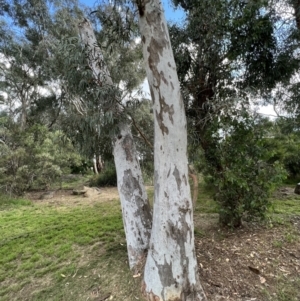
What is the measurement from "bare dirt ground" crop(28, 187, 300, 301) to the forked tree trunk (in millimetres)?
351

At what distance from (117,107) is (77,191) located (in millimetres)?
6184

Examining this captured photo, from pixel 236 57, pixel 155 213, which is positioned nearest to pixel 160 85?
pixel 155 213

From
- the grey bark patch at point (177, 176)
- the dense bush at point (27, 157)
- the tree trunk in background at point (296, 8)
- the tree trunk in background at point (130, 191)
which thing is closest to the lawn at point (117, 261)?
the tree trunk in background at point (130, 191)

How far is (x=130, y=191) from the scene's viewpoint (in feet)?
8.82

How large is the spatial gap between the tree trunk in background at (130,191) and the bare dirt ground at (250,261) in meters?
0.71

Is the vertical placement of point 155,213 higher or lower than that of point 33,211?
higher

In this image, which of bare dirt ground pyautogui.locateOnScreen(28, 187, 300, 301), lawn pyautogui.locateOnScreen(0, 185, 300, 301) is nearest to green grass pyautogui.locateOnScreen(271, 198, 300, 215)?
lawn pyautogui.locateOnScreen(0, 185, 300, 301)

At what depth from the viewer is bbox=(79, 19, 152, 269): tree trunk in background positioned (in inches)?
103

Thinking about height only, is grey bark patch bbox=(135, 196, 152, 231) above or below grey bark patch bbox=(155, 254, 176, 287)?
above

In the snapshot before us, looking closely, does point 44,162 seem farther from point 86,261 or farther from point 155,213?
point 155,213

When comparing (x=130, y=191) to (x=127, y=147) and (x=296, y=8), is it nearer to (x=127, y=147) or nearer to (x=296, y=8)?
(x=127, y=147)

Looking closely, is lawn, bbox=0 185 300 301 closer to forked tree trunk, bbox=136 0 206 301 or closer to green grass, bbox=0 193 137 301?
green grass, bbox=0 193 137 301

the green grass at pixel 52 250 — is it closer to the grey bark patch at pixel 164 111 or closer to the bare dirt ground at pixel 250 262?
the bare dirt ground at pixel 250 262

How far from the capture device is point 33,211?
609cm
